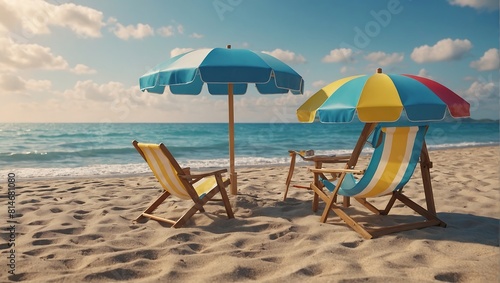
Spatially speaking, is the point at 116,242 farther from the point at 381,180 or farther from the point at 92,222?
the point at 381,180

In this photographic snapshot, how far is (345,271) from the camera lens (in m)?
2.77

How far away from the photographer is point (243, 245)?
3.44 m

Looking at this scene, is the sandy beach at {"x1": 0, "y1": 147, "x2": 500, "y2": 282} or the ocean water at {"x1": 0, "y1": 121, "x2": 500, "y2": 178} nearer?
the sandy beach at {"x1": 0, "y1": 147, "x2": 500, "y2": 282}

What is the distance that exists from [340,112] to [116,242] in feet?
7.84

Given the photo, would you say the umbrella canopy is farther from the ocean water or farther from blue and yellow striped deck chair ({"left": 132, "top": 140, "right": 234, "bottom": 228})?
the ocean water

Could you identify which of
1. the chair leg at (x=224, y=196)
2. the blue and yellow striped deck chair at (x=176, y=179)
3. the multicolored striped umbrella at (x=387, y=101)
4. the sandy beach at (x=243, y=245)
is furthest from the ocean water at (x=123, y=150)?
the multicolored striped umbrella at (x=387, y=101)

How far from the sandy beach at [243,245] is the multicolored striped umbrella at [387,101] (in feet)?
3.78

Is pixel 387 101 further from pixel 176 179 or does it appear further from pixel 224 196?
pixel 176 179

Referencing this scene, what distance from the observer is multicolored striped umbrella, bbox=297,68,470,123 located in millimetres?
3377

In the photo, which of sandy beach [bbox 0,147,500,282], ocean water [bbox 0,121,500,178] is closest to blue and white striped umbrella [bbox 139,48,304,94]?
sandy beach [bbox 0,147,500,282]

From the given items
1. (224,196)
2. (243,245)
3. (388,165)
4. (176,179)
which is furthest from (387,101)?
(176,179)

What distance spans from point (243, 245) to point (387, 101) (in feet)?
6.08

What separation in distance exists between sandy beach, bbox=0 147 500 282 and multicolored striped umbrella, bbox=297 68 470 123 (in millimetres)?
1151

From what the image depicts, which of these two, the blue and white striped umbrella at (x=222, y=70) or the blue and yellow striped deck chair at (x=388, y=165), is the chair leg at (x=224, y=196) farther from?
the blue and yellow striped deck chair at (x=388, y=165)
